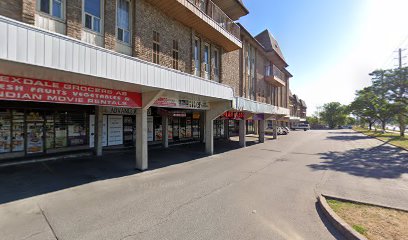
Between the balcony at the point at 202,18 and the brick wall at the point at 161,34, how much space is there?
0.45 m

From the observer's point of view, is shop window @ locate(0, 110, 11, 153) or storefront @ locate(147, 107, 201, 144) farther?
storefront @ locate(147, 107, 201, 144)

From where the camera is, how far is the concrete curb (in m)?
4.05

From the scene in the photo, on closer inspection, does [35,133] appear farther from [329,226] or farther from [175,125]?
[329,226]

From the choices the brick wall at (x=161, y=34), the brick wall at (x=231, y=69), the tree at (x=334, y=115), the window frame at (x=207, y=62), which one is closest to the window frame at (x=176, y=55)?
the brick wall at (x=161, y=34)

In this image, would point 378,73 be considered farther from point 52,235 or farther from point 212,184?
point 52,235

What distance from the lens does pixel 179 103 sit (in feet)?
37.5

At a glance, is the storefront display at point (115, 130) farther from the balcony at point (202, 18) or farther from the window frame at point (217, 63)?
the window frame at point (217, 63)

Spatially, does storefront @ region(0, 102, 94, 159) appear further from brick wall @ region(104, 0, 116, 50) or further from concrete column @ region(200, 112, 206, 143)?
concrete column @ region(200, 112, 206, 143)

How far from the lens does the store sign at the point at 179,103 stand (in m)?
10.2

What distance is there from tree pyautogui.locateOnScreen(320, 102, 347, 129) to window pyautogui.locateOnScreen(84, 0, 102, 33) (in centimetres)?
9778

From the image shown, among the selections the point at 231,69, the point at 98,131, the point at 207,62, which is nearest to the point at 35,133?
the point at 98,131

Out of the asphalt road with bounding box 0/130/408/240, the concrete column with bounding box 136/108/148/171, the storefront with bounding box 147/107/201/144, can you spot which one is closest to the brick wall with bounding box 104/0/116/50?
the concrete column with bounding box 136/108/148/171

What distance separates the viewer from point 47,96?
627cm

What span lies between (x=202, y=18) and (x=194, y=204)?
12.0 metres
